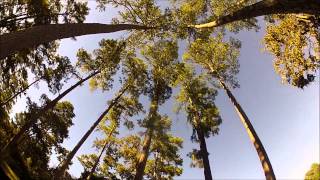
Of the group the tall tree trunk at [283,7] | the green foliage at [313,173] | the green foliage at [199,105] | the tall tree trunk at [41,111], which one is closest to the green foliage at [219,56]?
the green foliage at [199,105]

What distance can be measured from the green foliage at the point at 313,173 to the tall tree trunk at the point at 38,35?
39284 millimetres

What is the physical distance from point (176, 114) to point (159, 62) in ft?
13.2

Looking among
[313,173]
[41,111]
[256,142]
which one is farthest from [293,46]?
[313,173]

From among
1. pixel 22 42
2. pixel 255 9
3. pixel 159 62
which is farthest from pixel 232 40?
pixel 22 42

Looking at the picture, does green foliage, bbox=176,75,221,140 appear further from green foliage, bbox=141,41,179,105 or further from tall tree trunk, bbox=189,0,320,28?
tall tree trunk, bbox=189,0,320,28

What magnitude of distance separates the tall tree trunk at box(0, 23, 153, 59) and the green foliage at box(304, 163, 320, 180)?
39.3 metres

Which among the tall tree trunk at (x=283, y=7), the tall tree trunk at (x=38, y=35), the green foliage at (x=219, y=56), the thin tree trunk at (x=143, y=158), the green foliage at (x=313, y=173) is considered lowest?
the tall tree trunk at (x=38, y=35)

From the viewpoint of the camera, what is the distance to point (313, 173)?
141 feet

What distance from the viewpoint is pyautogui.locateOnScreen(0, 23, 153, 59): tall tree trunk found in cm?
745

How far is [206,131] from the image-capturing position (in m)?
22.0

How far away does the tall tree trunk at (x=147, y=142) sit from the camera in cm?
1776

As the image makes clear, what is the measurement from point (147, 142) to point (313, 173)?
105ft

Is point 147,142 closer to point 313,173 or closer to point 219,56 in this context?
point 219,56

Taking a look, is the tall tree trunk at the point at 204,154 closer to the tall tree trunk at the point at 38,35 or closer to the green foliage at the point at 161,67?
the green foliage at the point at 161,67
